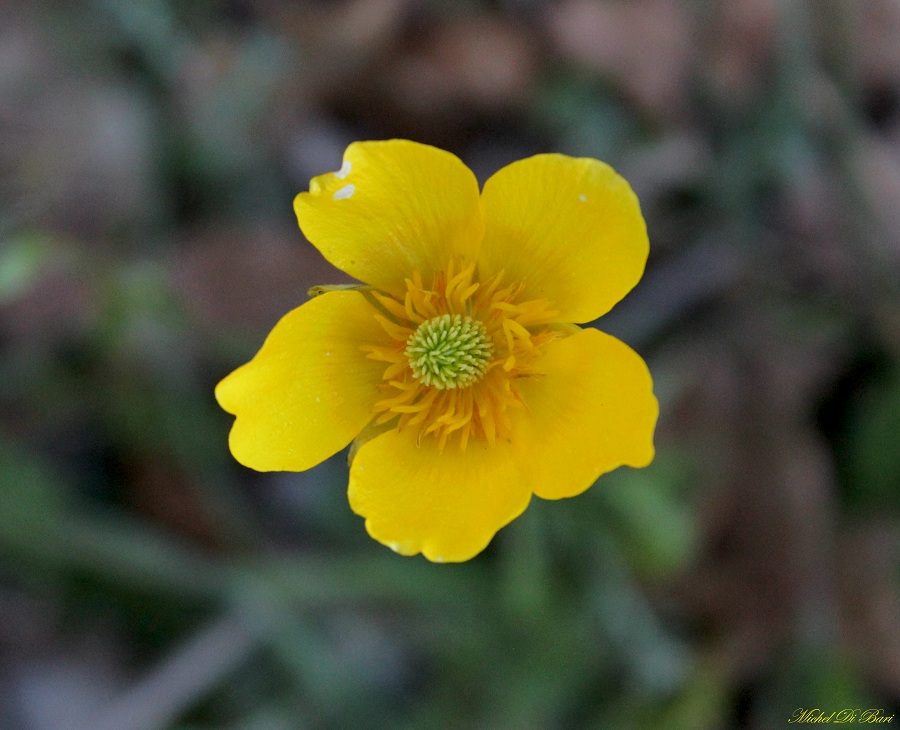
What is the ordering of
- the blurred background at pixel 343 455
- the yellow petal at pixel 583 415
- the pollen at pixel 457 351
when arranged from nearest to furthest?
the yellow petal at pixel 583 415 < the pollen at pixel 457 351 < the blurred background at pixel 343 455

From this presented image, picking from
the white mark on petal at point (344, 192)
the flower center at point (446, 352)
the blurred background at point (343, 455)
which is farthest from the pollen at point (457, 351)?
the blurred background at point (343, 455)

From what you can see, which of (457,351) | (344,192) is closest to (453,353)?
(457,351)

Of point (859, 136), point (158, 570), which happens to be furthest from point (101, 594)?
point (859, 136)

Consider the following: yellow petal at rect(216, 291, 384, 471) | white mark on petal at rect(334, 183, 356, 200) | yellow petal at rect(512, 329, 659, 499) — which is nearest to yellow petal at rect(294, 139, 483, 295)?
white mark on petal at rect(334, 183, 356, 200)

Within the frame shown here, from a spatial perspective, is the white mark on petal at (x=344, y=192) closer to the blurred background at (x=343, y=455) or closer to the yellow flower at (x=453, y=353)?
the yellow flower at (x=453, y=353)

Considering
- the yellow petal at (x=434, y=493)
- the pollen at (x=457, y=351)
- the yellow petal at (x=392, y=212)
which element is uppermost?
the yellow petal at (x=392, y=212)

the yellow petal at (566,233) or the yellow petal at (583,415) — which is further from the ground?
the yellow petal at (566,233)

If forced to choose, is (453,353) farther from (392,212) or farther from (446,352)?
(392,212)
